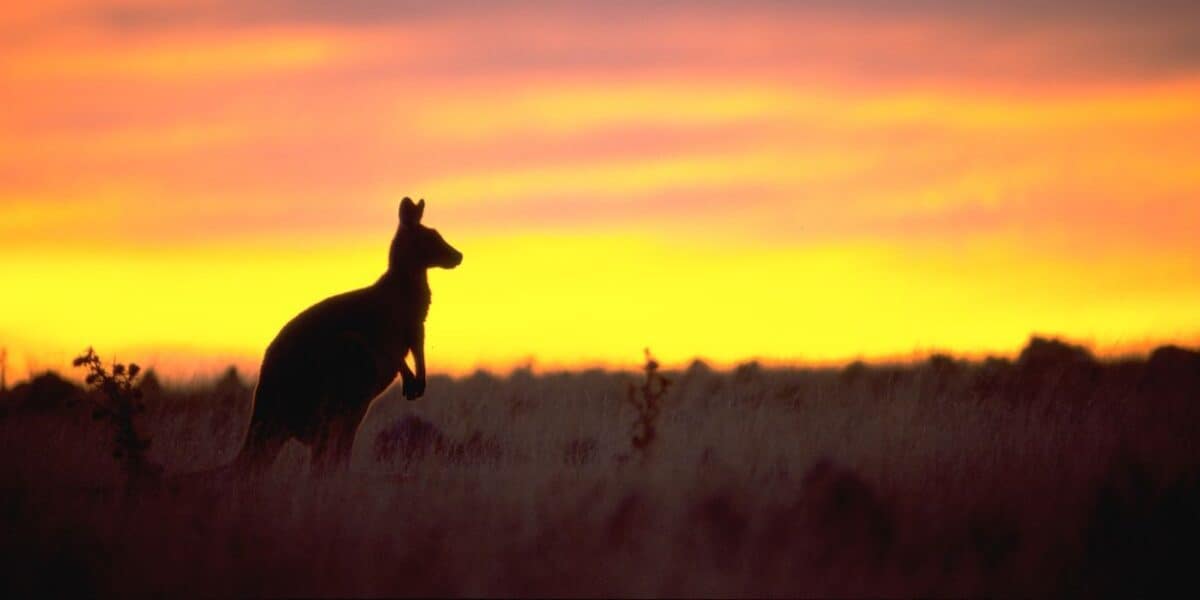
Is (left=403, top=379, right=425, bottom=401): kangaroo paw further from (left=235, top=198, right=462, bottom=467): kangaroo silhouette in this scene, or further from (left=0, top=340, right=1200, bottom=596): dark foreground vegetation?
(left=0, top=340, right=1200, bottom=596): dark foreground vegetation

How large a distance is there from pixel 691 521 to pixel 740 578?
1.31 metres

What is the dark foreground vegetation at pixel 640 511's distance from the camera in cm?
865

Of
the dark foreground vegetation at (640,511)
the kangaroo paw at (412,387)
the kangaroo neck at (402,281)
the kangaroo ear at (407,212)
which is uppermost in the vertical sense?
the kangaroo ear at (407,212)

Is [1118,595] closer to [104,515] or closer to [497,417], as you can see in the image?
[104,515]

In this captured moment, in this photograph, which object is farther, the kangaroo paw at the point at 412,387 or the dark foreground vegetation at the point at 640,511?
the kangaroo paw at the point at 412,387

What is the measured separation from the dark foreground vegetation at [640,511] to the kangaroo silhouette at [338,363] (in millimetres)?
331

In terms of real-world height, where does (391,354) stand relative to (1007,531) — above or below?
above

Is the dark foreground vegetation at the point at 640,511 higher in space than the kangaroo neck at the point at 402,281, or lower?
lower

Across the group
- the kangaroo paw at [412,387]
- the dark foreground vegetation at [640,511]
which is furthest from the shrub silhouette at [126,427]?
the kangaroo paw at [412,387]

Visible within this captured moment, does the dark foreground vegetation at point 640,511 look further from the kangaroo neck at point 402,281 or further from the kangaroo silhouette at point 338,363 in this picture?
the kangaroo neck at point 402,281

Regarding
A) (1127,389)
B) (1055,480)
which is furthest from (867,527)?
(1127,389)

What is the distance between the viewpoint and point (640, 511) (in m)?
10.1

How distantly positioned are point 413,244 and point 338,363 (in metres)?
1.25

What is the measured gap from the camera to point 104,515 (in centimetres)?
998
